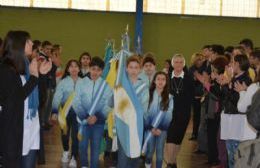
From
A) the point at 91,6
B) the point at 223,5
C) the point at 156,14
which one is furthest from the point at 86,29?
the point at 223,5

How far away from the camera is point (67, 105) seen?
7273 mm

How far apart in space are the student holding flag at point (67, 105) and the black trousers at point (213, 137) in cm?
202

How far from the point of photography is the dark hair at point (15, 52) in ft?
13.4

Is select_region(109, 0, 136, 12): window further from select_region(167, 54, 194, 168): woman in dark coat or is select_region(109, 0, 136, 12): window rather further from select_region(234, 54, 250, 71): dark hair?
select_region(234, 54, 250, 71): dark hair

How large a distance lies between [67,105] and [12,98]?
10.8 ft

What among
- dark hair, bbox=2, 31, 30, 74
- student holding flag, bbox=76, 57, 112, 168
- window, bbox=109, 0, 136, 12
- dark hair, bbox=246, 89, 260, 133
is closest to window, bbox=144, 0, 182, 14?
window, bbox=109, 0, 136, 12

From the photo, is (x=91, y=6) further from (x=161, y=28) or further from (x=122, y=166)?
(x=122, y=166)

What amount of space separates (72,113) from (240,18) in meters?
9.58

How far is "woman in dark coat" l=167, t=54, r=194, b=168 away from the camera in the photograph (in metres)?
7.11

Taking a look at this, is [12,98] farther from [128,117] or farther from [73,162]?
[73,162]

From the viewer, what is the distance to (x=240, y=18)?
15664mm

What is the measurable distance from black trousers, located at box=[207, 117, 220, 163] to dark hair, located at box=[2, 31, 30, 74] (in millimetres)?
4137

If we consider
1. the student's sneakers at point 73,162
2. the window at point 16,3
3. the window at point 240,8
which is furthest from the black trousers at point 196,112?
the window at point 16,3

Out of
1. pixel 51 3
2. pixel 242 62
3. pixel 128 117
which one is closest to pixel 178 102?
pixel 242 62
